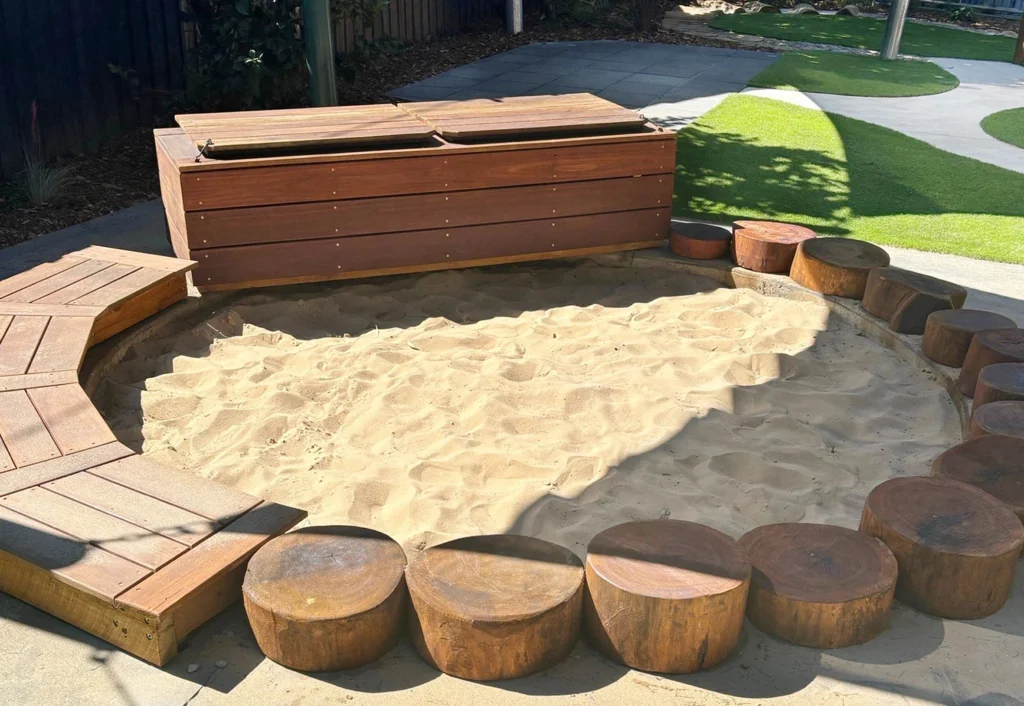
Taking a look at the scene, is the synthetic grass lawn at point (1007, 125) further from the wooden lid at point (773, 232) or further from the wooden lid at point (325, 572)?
the wooden lid at point (325, 572)

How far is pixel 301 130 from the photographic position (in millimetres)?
5688

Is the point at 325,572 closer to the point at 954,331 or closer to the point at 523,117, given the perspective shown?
the point at 954,331

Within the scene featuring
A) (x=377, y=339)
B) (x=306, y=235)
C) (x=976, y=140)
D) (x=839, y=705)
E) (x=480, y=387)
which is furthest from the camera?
(x=976, y=140)

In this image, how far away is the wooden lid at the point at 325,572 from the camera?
112 inches

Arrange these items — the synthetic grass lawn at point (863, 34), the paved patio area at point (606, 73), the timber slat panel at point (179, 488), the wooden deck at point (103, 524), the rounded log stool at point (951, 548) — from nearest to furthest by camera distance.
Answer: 1. the wooden deck at point (103, 524)
2. the rounded log stool at point (951, 548)
3. the timber slat panel at point (179, 488)
4. the paved patio area at point (606, 73)
5. the synthetic grass lawn at point (863, 34)

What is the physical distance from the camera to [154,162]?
8070mm

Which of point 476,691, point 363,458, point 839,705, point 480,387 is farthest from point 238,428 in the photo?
point 839,705

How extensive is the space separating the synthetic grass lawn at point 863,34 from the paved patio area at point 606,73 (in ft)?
6.64

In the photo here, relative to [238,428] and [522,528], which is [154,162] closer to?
[238,428]

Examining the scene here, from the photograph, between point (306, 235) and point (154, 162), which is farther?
point (154, 162)

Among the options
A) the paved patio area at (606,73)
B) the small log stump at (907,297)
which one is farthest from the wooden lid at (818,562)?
the paved patio area at (606,73)

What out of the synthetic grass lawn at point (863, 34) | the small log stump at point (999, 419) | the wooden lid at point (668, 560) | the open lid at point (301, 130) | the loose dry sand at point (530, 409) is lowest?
the loose dry sand at point (530, 409)

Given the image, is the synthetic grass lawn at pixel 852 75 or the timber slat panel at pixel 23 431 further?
the synthetic grass lawn at pixel 852 75

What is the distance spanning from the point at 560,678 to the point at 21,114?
6.54 meters
